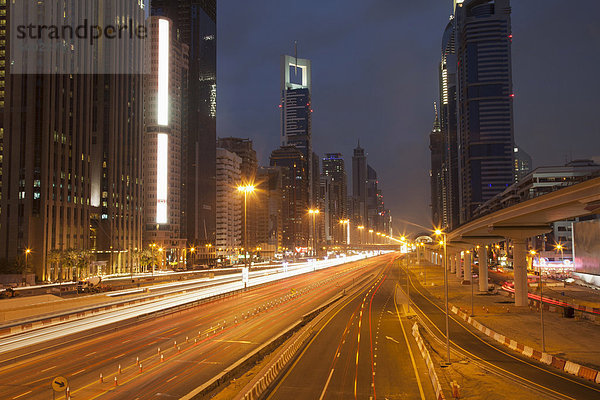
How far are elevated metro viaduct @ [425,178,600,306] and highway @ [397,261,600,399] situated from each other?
41.1 ft

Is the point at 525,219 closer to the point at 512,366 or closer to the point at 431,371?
the point at 512,366

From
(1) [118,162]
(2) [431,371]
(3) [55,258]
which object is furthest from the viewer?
(1) [118,162]

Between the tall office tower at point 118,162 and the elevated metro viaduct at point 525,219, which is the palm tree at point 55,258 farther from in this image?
the elevated metro viaduct at point 525,219

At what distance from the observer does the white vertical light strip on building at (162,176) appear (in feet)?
581

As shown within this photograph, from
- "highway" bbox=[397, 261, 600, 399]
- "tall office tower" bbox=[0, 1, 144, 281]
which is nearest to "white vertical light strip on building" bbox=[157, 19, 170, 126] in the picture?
"tall office tower" bbox=[0, 1, 144, 281]

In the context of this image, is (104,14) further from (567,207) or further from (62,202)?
(567,207)

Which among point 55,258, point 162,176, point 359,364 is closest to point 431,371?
point 359,364

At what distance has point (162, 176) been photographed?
177 meters

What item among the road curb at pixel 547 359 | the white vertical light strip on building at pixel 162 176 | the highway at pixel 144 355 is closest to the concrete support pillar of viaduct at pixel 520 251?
the road curb at pixel 547 359

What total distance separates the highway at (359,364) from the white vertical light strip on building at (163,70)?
133 m

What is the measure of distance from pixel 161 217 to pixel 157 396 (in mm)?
159270

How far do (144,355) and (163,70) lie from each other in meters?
146

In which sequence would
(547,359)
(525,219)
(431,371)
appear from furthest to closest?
1. (525,219)
2. (547,359)
3. (431,371)

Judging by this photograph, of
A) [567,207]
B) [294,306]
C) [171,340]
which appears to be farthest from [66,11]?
[567,207]
